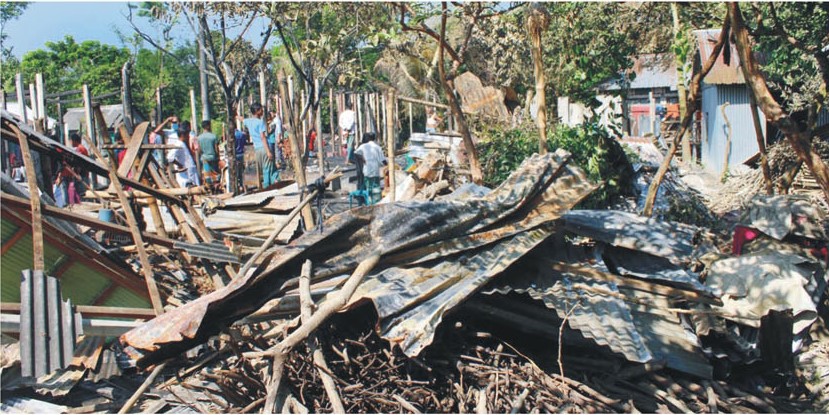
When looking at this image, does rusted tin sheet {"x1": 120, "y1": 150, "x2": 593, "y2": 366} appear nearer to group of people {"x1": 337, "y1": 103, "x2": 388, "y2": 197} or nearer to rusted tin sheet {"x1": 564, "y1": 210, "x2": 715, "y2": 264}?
rusted tin sheet {"x1": 564, "y1": 210, "x2": 715, "y2": 264}

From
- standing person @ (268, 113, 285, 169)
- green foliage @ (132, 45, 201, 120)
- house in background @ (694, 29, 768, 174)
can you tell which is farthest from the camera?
green foliage @ (132, 45, 201, 120)

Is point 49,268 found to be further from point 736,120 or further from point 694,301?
point 736,120

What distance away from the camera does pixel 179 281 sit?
296 inches

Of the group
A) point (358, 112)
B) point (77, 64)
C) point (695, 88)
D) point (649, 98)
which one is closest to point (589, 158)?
point (695, 88)

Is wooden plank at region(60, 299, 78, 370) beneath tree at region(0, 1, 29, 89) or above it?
beneath

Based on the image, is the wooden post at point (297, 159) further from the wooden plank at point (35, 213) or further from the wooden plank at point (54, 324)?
the wooden plank at point (54, 324)

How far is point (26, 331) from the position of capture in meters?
4.86

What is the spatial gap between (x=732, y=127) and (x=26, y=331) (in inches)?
649

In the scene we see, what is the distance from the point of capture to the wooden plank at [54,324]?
4.88 metres

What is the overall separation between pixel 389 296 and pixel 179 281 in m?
3.66

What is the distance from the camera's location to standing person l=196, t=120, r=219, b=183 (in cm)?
1376

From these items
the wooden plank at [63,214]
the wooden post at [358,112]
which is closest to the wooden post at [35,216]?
the wooden plank at [63,214]

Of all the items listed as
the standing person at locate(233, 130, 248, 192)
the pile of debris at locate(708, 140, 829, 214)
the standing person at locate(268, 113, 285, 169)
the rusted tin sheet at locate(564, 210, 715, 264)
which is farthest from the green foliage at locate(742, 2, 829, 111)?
the standing person at locate(268, 113, 285, 169)

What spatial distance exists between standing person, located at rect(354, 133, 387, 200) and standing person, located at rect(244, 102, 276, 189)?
1772mm
